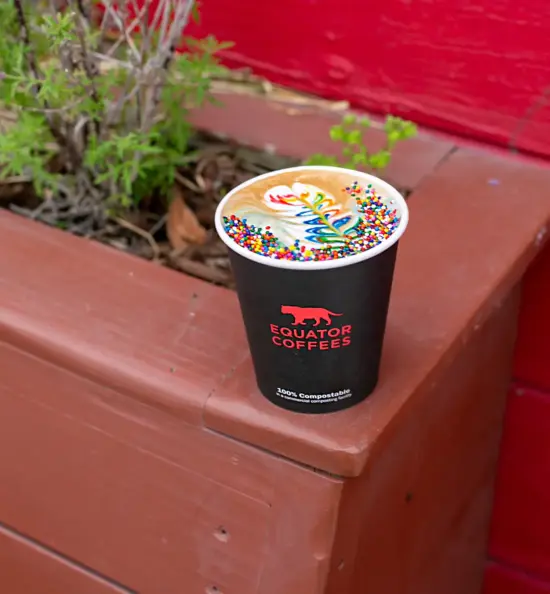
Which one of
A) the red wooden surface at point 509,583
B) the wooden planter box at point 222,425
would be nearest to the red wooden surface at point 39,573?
the wooden planter box at point 222,425

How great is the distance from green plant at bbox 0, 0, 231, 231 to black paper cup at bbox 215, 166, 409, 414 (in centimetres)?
28

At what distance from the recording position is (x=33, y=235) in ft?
2.80

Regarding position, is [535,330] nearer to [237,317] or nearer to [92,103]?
[237,317]

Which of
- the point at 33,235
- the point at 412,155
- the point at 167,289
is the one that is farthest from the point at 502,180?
the point at 33,235

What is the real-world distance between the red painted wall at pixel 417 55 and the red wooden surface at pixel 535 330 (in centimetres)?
15

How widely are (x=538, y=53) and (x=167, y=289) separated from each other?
1.61ft

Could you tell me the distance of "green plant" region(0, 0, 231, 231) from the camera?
2.71 feet

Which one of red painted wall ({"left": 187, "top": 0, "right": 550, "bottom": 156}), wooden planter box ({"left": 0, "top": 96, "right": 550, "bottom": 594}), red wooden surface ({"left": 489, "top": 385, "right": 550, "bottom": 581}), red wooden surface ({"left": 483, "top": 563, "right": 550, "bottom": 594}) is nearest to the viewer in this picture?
wooden planter box ({"left": 0, "top": 96, "right": 550, "bottom": 594})

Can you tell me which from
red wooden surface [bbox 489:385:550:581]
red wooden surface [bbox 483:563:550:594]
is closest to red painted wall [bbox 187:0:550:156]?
red wooden surface [bbox 489:385:550:581]

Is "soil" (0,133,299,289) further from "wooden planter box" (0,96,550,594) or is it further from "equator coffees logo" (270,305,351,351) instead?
"equator coffees logo" (270,305,351,351)

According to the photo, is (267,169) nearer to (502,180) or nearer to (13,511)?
(502,180)

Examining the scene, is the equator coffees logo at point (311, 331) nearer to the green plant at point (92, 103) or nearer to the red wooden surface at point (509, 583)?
the green plant at point (92, 103)

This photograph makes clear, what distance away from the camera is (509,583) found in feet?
4.02

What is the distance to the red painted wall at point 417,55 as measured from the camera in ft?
3.10
